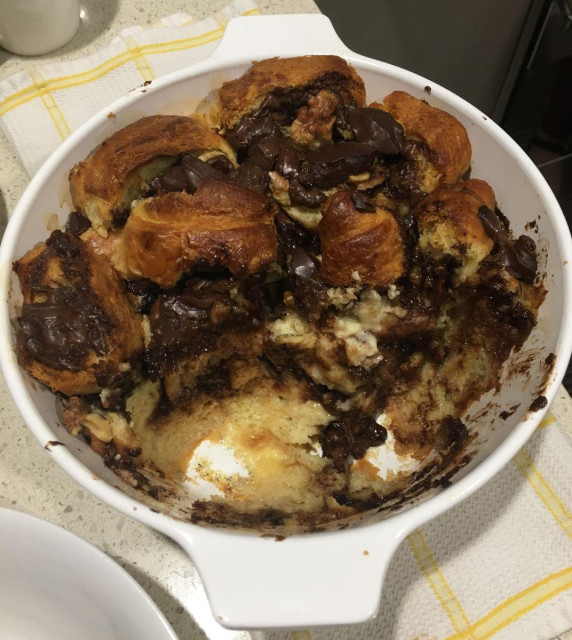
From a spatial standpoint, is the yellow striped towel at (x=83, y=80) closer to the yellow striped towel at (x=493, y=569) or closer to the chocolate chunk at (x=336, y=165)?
the chocolate chunk at (x=336, y=165)

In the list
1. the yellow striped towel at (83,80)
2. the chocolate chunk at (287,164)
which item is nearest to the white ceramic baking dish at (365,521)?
the chocolate chunk at (287,164)

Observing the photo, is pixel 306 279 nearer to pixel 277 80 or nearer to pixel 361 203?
pixel 361 203

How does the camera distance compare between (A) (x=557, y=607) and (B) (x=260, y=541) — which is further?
(A) (x=557, y=607)

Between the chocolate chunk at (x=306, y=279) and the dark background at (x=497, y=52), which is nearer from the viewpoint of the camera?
the chocolate chunk at (x=306, y=279)

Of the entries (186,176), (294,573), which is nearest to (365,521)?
(294,573)

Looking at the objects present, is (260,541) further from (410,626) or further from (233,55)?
(233,55)

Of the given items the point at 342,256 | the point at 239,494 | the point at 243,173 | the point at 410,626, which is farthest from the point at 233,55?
the point at 410,626
